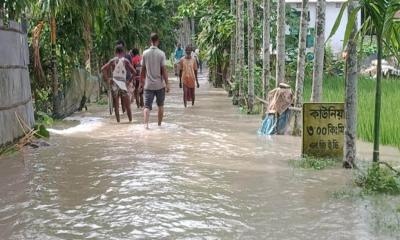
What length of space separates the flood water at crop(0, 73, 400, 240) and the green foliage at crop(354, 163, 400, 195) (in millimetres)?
239

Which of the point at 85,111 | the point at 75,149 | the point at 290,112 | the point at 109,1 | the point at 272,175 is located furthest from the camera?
the point at 85,111

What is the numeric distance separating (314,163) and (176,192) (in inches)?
85.0

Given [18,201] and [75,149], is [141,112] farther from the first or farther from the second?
[18,201]

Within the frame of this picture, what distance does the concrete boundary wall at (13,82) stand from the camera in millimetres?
8688

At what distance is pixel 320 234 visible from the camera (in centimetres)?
474

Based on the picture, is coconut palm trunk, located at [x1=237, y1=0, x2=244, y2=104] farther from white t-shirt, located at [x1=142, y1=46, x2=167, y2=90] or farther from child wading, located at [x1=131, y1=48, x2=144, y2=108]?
white t-shirt, located at [x1=142, y1=46, x2=167, y2=90]

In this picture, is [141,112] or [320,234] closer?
[320,234]

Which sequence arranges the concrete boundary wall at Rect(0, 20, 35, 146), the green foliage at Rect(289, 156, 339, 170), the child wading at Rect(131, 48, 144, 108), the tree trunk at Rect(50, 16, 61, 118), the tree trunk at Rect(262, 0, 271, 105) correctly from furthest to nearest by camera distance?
the child wading at Rect(131, 48, 144, 108) < the tree trunk at Rect(50, 16, 61, 118) < the tree trunk at Rect(262, 0, 271, 105) < the concrete boundary wall at Rect(0, 20, 35, 146) < the green foliage at Rect(289, 156, 339, 170)

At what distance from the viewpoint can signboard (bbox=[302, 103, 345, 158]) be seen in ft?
25.9

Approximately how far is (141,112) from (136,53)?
206 centimetres

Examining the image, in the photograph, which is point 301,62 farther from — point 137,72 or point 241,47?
point 137,72

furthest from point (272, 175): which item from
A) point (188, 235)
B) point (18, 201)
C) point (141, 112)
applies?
point (141, 112)

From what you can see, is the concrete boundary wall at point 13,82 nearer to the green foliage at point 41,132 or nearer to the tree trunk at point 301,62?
the green foliage at point 41,132

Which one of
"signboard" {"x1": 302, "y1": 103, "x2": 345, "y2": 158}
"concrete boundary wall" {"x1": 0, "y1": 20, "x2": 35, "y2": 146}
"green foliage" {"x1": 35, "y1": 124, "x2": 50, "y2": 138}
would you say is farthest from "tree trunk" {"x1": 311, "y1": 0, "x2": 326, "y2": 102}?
"green foliage" {"x1": 35, "y1": 124, "x2": 50, "y2": 138}
